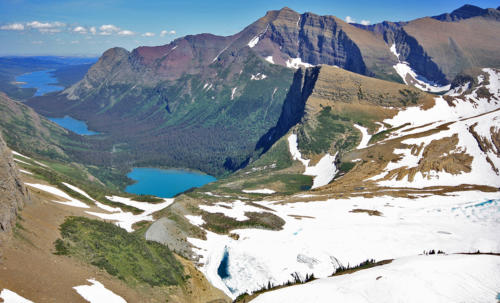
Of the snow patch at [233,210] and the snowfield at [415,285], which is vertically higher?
the snowfield at [415,285]

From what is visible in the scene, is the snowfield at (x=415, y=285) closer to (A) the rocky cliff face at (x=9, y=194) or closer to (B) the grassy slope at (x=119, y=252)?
(B) the grassy slope at (x=119, y=252)

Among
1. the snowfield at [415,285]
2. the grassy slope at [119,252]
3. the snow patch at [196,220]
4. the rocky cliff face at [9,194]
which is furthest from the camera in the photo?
the snow patch at [196,220]

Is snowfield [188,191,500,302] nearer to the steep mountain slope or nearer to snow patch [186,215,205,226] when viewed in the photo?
the steep mountain slope

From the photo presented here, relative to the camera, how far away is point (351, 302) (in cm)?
2984

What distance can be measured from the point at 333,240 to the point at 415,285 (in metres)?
34.4

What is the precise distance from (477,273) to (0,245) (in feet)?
151

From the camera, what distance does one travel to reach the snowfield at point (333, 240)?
56562mm

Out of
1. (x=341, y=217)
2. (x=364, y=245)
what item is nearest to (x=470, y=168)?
(x=341, y=217)

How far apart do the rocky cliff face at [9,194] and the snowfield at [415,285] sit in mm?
28125

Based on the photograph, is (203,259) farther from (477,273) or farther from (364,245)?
(477,273)

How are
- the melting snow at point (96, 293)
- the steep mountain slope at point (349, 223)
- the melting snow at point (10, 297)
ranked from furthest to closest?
the steep mountain slope at point (349, 223) < the melting snow at point (96, 293) < the melting snow at point (10, 297)

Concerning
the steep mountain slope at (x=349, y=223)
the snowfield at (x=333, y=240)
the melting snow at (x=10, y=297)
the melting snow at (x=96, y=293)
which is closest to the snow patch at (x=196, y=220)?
the steep mountain slope at (x=349, y=223)

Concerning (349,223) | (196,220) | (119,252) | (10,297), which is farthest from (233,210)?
(10,297)

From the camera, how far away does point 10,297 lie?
26703 mm
